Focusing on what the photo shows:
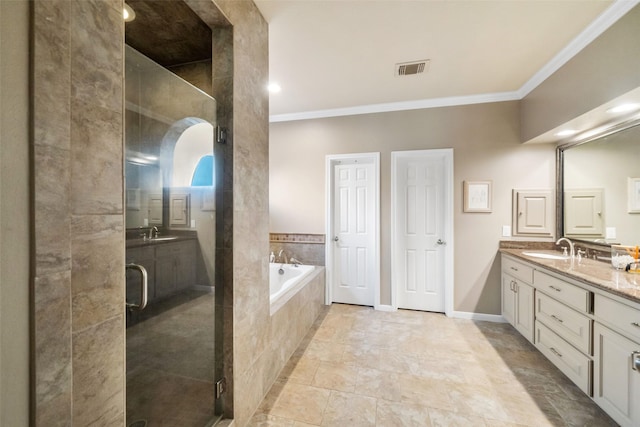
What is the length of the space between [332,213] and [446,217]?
150 cm

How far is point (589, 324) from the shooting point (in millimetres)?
1729

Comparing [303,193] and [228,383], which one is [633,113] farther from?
[228,383]

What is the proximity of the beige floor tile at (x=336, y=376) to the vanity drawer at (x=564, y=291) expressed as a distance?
171cm

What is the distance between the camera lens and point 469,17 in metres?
1.86

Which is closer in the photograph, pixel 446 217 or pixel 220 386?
pixel 220 386

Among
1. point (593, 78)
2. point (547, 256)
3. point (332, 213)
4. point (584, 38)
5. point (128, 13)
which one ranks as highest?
point (584, 38)

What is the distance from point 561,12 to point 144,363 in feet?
10.8

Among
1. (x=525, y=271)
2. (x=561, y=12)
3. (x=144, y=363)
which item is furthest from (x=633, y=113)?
(x=144, y=363)

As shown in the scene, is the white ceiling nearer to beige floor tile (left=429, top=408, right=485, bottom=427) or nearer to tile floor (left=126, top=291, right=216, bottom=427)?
tile floor (left=126, top=291, right=216, bottom=427)

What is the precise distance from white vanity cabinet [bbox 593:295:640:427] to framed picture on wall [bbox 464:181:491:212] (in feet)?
5.16

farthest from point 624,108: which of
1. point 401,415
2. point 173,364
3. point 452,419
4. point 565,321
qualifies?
point 173,364

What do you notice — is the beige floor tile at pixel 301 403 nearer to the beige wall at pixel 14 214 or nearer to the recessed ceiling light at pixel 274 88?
the beige wall at pixel 14 214

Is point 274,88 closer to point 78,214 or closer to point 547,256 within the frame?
point 78,214

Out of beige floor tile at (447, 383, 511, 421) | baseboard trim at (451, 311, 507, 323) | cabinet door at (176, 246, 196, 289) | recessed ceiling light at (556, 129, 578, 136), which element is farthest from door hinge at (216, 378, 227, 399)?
recessed ceiling light at (556, 129, 578, 136)
